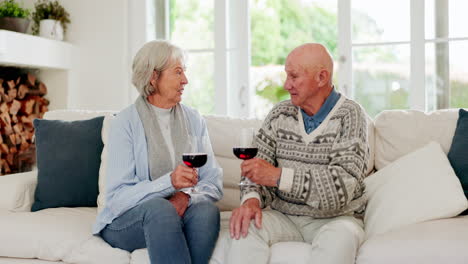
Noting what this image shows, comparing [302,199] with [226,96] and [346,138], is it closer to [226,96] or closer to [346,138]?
[346,138]

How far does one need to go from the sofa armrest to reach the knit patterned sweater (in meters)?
1.15

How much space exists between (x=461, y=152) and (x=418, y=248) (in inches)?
26.0

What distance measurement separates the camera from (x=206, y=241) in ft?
6.88

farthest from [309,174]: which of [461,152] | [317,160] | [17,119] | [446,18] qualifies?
[17,119]

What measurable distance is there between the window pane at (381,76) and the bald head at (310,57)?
2398 mm

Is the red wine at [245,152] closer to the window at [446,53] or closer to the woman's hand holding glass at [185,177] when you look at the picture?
the woman's hand holding glass at [185,177]

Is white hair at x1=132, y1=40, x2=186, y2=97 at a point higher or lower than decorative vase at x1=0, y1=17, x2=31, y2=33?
lower

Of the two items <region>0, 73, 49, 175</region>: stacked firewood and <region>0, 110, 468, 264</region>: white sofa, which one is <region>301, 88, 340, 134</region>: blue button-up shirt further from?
<region>0, 73, 49, 175</region>: stacked firewood

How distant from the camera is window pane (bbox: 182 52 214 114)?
491 centimetres

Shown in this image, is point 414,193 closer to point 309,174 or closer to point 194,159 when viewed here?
point 309,174

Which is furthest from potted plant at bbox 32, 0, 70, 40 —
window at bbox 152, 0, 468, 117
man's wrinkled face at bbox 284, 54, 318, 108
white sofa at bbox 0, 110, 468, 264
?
man's wrinkled face at bbox 284, 54, 318, 108

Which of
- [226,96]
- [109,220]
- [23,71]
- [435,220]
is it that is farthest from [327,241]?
[23,71]

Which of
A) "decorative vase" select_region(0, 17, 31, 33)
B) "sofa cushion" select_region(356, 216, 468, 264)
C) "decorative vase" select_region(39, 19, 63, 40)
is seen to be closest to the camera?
"sofa cushion" select_region(356, 216, 468, 264)

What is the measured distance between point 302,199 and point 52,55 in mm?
3135
